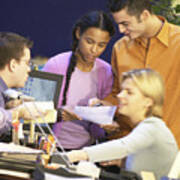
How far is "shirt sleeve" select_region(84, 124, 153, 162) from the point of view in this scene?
1.36m

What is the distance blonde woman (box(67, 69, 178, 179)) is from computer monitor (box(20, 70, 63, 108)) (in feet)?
1.39

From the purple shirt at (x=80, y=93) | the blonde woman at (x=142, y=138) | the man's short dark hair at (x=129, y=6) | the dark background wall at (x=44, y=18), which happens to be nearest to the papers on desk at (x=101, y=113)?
the blonde woman at (x=142, y=138)

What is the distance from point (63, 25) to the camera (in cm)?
347

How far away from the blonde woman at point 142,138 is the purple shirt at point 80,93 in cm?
47

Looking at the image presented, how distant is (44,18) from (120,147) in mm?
2317

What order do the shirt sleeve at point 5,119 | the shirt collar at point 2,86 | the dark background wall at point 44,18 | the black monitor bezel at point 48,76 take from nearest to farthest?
the shirt sleeve at point 5,119
the shirt collar at point 2,86
the black monitor bezel at point 48,76
the dark background wall at point 44,18

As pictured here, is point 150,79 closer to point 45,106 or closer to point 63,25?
point 45,106

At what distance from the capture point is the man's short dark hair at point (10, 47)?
6.10ft

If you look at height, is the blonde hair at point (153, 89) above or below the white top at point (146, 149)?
above

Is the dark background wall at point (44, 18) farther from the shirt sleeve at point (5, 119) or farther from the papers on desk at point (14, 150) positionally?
the papers on desk at point (14, 150)

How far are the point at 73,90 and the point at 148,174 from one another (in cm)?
107

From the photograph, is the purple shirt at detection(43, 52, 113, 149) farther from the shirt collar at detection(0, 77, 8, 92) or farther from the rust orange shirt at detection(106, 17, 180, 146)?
the shirt collar at detection(0, 77, 8, 92)

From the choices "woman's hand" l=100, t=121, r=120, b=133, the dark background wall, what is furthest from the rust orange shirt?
the dark background wall

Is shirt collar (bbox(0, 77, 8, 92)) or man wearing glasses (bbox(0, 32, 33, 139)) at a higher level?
man wearing glasses (bbox(0, 32, 33, 139))
